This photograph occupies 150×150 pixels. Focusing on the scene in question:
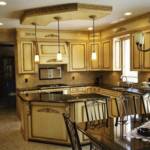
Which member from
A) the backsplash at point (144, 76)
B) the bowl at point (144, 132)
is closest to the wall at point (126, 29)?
the backsplash at point (144, 76)

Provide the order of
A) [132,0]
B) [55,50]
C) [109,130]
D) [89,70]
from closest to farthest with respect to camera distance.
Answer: [109,130] < [132,0] < [55,50] < [89,70]

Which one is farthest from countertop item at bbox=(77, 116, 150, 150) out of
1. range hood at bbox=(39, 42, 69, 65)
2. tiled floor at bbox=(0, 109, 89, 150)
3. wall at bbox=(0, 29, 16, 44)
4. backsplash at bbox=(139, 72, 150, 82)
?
wall at bbox=(0, 29, 16, 44)

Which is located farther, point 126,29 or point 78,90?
point 78,90

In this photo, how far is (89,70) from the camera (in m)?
7.11

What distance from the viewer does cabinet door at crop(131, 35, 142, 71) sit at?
520 centimetres

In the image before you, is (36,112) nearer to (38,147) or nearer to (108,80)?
(38,147)

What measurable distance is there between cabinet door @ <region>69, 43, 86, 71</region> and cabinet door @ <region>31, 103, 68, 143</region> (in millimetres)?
2897

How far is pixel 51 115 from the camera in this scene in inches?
160

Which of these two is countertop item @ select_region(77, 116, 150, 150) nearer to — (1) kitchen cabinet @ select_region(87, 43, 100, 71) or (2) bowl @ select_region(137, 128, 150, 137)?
(2) bowl @ select_region(137, 128, 150, 137)

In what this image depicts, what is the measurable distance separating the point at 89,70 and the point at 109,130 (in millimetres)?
4756

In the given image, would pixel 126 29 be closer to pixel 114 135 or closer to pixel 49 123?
pixel 49 123

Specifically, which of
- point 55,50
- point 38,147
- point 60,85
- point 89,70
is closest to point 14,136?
point 38,147

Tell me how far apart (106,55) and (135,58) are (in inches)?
55.6

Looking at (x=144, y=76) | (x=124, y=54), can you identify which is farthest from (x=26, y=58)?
(x=144, y=76)
